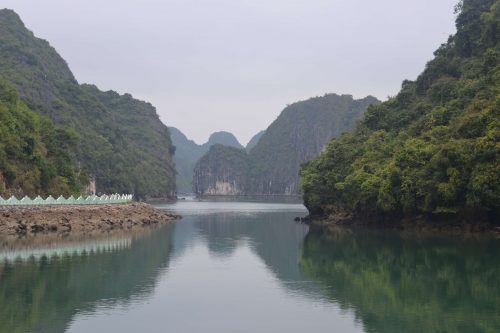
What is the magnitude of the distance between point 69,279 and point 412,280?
57.5 ft

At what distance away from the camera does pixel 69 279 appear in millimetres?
30766

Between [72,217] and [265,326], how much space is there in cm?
4276

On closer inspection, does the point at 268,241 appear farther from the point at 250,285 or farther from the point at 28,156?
the point at 28,156

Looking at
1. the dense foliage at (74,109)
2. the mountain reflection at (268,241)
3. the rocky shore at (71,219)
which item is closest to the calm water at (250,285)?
the mountain reflection at (268,241)

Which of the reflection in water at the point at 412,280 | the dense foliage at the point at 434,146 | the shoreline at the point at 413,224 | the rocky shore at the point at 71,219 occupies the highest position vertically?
the dense foliage at the point at 434,146

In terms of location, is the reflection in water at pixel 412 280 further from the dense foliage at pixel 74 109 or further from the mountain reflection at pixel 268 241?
the dense foliage at pixel 74 109

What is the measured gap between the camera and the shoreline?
2055 inches

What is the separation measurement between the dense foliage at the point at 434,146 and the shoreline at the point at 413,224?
0.83m

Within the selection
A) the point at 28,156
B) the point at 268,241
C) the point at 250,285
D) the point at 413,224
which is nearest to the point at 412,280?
the point at 250,285

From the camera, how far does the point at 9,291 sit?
1048 inches

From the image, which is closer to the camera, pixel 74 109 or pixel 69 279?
pixel 69 279

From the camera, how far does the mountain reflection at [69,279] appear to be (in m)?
22.3

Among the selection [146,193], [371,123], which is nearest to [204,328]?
[371,123]

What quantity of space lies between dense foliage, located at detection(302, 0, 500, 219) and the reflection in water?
4.87 meters
